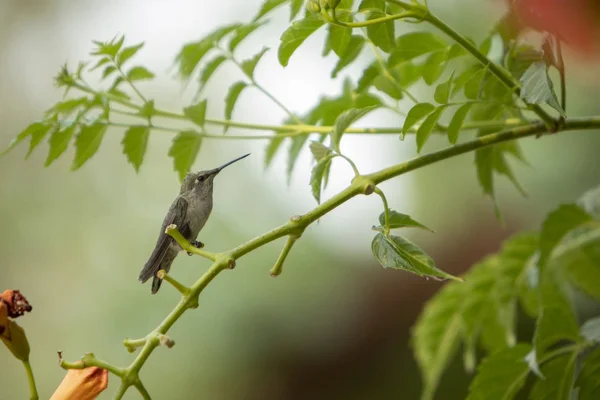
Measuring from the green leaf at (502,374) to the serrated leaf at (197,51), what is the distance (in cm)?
29

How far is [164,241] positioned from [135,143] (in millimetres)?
111

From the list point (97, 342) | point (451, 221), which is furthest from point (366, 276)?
point (97, 342)

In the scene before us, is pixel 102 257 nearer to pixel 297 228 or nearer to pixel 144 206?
pixel 144 206

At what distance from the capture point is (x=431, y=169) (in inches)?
62.1

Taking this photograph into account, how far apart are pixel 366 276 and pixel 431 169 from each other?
30cm

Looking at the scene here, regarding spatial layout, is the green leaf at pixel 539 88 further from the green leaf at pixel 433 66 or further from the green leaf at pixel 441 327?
the green leaf at pixel 441 327

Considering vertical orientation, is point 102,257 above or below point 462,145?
below

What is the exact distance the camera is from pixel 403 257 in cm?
33

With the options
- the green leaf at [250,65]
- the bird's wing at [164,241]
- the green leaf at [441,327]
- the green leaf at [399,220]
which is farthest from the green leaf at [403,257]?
the green leaf at [441,327]

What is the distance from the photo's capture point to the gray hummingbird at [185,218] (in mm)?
387

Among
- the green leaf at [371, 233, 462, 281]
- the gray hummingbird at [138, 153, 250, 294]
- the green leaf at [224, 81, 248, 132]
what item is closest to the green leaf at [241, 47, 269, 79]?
the green leaf at [224, 81, 248, 132]

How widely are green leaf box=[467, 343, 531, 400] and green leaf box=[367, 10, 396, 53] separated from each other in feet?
0.71

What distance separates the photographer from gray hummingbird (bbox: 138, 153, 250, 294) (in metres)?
0.39

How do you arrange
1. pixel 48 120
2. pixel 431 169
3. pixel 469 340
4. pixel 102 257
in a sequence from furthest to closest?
1. pixel 431 169
2. pixel 102 257
3. pixel 469 340
4. pixel 48 120
